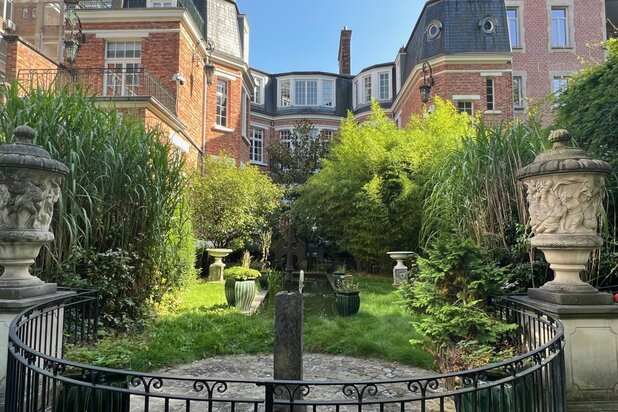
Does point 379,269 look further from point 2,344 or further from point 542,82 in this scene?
point 542,82

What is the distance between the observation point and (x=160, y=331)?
504cm

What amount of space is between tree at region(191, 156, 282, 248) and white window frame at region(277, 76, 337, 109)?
43.8 ft

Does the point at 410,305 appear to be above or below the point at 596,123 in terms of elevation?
below

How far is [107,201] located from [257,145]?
747 inches

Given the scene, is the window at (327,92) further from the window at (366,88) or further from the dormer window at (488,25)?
the dormer window at (488,25)

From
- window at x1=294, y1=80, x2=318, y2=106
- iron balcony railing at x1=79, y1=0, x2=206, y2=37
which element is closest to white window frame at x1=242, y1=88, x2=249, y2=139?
iron balcony railing at x1=79, y1=0, x2=206, y2=37

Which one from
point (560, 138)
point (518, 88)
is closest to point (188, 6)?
point (560, 138)

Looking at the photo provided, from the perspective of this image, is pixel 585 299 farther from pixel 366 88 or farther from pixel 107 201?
pixel 366 88

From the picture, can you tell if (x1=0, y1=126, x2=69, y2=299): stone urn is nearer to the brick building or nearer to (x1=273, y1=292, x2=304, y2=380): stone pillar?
(x1=273, y1=292, x2=304, y2=380): stone pillar

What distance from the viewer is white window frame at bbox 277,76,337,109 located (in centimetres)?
2447

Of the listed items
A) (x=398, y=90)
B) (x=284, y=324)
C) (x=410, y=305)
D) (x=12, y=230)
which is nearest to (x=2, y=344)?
(x=12, y=230)

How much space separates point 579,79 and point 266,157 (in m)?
18.4

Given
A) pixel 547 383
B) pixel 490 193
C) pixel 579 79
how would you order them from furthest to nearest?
pixel 579 79, pixel 490 193, pixel 547 383

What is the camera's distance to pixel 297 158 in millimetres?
19812
